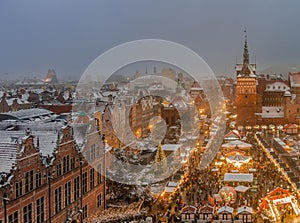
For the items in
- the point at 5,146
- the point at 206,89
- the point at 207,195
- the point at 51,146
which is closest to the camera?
the point at 5,146

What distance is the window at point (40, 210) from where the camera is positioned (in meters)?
12.3

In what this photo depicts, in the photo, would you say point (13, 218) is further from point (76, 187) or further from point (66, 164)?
point (76, 187)

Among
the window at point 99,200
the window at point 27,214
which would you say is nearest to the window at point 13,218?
the window at point 27,214

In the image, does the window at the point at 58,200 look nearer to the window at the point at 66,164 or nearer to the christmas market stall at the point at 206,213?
the window at the point at 66,164

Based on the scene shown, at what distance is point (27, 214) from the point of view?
11719 millimetres

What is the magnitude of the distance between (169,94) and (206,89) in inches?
838

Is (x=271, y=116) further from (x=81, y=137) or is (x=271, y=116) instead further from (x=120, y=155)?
(x=81, y=137)

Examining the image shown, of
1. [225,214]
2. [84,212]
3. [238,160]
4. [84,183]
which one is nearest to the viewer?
[84,212]

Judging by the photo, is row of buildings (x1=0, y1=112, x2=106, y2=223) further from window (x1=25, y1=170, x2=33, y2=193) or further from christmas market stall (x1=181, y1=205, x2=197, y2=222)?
christmas market stall (x1=181, y1=205, x2=197, y2=222)

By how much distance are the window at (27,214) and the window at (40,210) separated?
0.42 meters

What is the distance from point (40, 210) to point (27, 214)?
0.75m

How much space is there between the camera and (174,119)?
48688 mm

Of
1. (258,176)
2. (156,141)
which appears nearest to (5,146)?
(258,176)

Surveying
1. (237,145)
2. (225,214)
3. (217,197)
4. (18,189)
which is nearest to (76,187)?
(18,189)
